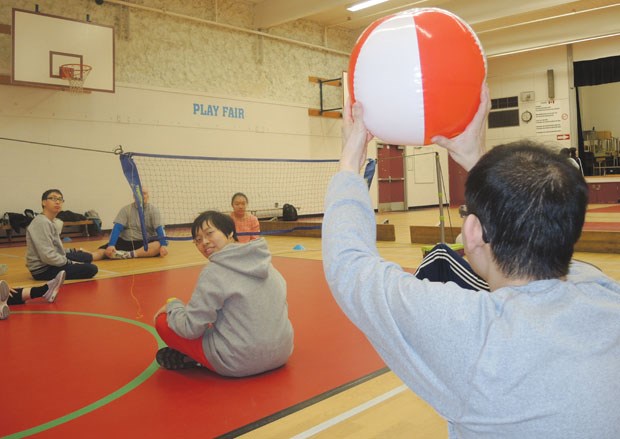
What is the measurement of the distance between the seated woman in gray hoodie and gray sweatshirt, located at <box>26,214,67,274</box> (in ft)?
10.4

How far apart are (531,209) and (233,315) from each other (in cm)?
187

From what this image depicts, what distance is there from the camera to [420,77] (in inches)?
47.8

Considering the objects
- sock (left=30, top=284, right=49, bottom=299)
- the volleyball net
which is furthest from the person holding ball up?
the volleyball net

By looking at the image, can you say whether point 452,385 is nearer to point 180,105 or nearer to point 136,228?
point 136,228

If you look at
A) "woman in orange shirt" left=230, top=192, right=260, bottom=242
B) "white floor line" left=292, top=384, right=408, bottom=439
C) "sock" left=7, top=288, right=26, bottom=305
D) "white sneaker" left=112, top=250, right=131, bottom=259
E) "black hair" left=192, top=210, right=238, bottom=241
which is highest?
"woman in orange shirt" left=230, top=192, right=260, bottom=242

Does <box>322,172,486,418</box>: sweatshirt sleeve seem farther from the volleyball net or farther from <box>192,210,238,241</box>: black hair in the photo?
the volleyball net

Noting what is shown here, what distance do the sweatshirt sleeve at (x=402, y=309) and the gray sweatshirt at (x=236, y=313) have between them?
1.65m

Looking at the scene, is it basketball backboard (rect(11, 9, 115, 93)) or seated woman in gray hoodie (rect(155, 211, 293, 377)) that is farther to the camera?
basketball backboard (rect(11, 9, 115, 93))

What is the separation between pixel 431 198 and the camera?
16844 millimetres

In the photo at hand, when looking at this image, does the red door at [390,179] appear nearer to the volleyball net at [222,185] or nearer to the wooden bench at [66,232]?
the volleyball net at [222,185]

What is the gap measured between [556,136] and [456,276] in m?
15.2

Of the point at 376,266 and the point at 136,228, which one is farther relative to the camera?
the point at 136,228

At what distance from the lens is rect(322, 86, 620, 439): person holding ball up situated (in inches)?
27.0

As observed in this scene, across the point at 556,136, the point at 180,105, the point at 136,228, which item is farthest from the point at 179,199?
the point at 556,136
